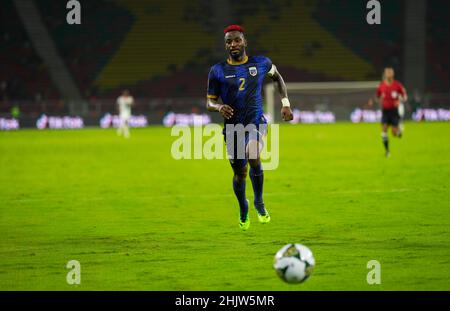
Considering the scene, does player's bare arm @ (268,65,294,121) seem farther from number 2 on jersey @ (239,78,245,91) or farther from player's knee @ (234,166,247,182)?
player's knee @ (234,166,247,182)

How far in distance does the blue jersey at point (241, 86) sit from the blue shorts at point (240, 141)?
119 millimetres

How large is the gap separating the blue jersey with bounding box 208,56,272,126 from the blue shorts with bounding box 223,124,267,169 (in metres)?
0.12

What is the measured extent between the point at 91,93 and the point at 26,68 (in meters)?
3.72

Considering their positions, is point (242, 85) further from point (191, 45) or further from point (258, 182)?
point (191, 45)

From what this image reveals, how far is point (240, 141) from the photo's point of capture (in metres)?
11.4

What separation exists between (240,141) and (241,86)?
2.29 ft

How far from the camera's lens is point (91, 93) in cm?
4834

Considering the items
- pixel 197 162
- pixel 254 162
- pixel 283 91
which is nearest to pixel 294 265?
pixel 254 162

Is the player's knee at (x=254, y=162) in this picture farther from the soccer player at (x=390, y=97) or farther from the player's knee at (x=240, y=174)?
the soccer player at (x=390, y=97)

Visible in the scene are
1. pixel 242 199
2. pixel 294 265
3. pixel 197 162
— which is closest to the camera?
pixel 294 265

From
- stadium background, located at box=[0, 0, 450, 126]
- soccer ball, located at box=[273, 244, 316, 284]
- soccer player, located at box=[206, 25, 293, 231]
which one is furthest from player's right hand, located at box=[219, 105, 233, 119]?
stadium background, located at box=[0, 0, 450, 126]
